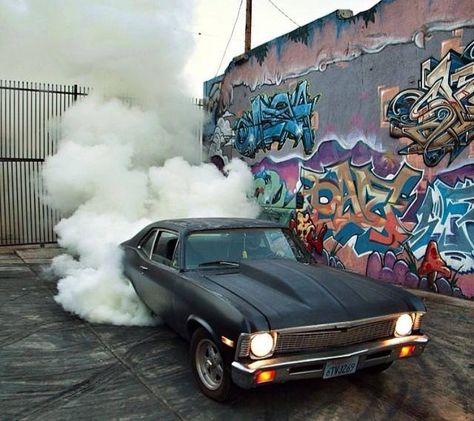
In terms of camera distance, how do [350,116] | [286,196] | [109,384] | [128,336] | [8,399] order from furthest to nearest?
1. [286,196]
2. [350,116]
3. [128,336]
4. [109,384]
5. [8,399]

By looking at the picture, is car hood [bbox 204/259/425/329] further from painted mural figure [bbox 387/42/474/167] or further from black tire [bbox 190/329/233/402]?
painted mural figure [bbox 387/42/474/167]

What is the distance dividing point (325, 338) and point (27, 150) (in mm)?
10590

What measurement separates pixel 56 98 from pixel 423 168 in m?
8.65

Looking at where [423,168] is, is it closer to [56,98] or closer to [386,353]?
[386,353]

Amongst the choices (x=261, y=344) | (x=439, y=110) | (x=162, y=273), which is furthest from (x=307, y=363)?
(x=439, y=110)

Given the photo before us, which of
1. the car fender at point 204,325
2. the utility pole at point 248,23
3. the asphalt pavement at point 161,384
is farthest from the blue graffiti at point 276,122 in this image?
the car fender at point 204,325

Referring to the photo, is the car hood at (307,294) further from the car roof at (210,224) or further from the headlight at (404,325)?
the car roof at (210,224)

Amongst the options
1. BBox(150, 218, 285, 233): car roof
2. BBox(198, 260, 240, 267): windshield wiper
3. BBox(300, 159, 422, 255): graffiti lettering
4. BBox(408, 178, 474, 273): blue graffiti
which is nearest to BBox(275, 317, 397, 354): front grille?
BBox(198, 260, 240, 267): windshield wiper

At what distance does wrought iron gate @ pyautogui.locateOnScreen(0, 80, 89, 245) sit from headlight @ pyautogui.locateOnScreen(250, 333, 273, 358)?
9.97m

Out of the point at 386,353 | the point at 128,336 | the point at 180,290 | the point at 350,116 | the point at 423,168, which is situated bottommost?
Answer: the point at 128,336

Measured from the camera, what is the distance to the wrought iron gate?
11.4 meters

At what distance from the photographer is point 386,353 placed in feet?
11.2

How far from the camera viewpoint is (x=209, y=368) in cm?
354

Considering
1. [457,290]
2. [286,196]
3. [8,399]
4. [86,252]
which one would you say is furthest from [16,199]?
[457,290]
